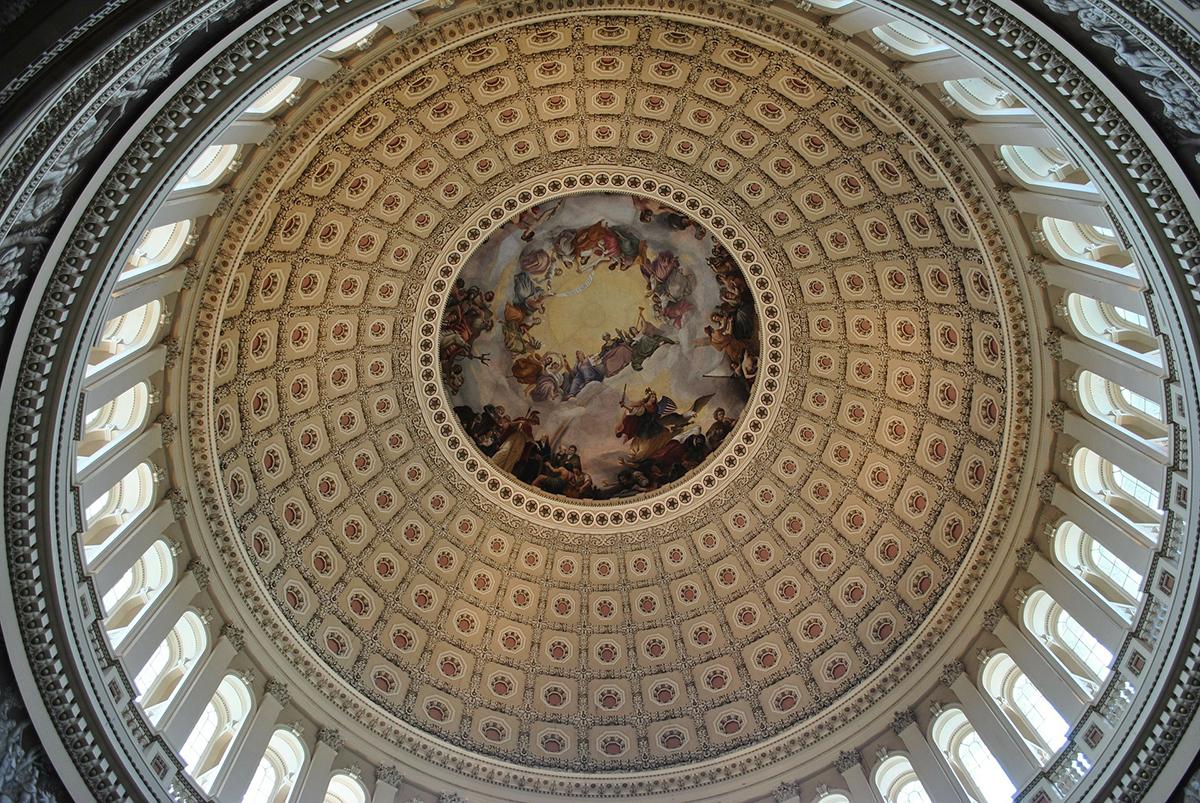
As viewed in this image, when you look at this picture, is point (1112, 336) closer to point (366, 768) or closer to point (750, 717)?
point (750, 717)

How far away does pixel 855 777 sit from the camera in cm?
2150

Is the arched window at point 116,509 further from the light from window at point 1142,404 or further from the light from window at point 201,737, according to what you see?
the light from window at point 1142,404

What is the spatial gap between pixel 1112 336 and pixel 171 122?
53.8 ft

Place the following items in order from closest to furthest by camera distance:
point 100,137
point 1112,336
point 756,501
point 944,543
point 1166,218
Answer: point 100,137 → point 1166,218 → point 1112,336 → point 944,543 → point 756,501

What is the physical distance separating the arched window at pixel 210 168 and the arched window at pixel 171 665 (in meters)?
8.54

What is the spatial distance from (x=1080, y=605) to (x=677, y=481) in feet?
42.7

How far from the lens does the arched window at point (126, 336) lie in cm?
1612

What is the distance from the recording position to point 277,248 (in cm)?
2188

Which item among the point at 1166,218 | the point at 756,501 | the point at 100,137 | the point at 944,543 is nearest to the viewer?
the point at 100,137

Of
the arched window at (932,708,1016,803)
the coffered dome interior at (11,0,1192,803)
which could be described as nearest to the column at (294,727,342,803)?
the coffered dome interior at (11,0,1192,803)

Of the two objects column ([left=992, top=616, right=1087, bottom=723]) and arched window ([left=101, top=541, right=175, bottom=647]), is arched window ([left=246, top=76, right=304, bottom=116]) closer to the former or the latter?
arched window ([left=101, top=541, right=175, bottom=647])

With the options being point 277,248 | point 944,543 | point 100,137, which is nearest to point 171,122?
point 100,137

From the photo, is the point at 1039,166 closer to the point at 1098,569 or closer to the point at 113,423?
the point at 1098,569

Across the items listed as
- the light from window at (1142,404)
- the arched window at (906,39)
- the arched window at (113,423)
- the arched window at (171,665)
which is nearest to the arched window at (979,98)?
the arched window at (906,39)
